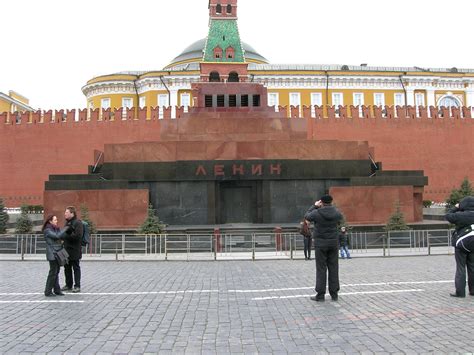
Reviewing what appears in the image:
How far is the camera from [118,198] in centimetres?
1493

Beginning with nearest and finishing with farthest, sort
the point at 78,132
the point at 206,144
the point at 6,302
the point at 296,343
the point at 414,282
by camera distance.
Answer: the point at 296,343 → the point at 6,302 → the point at 414,282 → the point at 206,144 → the point at 78,132

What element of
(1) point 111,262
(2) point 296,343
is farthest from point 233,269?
(2) point 296,343

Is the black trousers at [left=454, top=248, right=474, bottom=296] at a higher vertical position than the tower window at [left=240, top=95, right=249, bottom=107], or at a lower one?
lower

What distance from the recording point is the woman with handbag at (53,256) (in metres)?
6.27

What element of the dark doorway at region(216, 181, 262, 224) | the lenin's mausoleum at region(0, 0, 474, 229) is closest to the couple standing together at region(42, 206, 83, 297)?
the lenin's mausoleum at region(0, 0, 474, 229)

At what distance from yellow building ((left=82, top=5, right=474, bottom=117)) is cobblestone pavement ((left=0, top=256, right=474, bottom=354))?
116 ft

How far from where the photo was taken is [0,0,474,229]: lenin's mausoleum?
15664mm

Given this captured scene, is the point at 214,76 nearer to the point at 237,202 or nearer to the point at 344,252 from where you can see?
the point at 237,202

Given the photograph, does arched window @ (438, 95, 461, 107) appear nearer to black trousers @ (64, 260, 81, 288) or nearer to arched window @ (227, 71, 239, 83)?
arched window @ (227, 71, 239, 83)

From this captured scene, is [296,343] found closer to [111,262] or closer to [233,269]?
[233,269]

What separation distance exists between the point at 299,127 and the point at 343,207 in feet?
15.1

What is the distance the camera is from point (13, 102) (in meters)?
46.0

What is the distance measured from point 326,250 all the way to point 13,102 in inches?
1860

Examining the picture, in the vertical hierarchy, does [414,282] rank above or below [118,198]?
below
